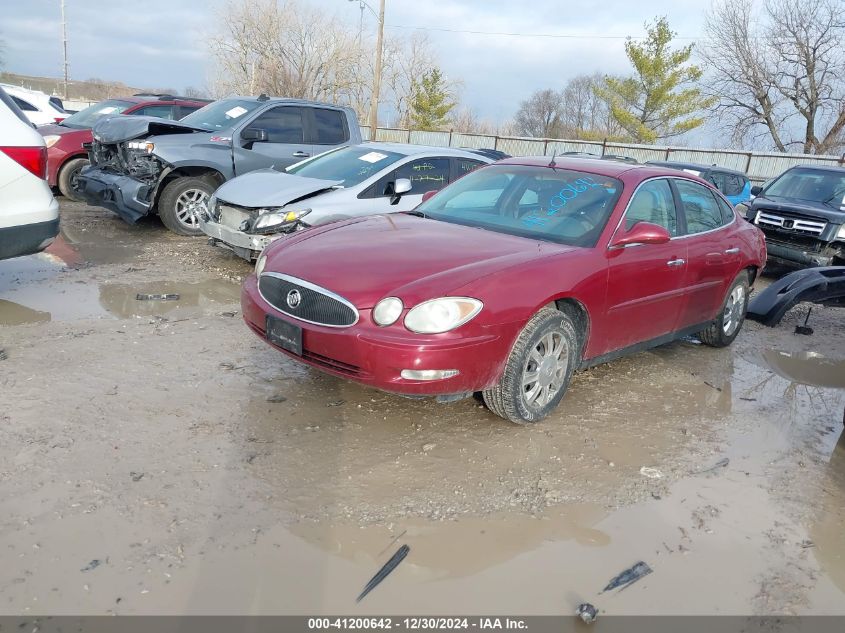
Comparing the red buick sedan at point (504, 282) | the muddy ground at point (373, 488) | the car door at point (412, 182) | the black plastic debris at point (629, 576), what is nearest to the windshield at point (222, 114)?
the car door at point (412, 182)

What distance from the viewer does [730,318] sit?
20.1ft

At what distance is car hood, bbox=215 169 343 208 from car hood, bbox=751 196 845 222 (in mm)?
7373

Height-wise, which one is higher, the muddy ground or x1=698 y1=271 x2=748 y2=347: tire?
x1=698 y1=271 x2=748 y2=347: tire

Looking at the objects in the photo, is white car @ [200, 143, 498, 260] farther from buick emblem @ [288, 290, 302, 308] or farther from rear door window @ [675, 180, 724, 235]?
buick emblem @ [288, 290, 302, 308]

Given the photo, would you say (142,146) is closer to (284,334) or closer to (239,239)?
(239,239)

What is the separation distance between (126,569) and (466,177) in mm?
3860

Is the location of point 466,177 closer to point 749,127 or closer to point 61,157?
point 61,157

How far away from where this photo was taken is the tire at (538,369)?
378cm

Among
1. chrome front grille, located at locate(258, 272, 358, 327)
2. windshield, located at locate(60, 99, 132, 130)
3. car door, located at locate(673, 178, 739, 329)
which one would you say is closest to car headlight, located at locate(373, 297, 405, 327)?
chrome front grille, located at locate(258, 272, 358, 327)

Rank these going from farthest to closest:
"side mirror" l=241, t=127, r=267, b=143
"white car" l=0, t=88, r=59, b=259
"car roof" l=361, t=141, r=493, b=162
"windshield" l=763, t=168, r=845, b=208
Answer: "windshield" l=763, t=168, r=845, b=208
"side mirror" l=241, t=127, r=267, b=143
"car roof" l=361, t=141, r=493, b=162
"white car" l=0, t=88, r=59, b=259

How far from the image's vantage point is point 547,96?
6981 cm

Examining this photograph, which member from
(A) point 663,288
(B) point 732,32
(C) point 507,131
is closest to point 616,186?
(A) point 663,288

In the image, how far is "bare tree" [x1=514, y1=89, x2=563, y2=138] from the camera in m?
67.1
